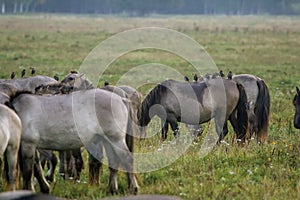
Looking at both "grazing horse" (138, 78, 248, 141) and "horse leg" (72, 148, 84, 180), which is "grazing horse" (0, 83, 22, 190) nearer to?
"horse leg" (72, 148, 84, 180)

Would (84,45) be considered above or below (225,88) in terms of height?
below

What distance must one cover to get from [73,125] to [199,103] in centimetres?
442

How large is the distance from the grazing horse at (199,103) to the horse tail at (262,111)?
36cm

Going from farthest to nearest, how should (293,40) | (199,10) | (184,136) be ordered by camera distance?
(199,10) < (293,40) < (184,136)

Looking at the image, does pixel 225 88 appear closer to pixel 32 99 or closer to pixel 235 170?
pixel 235 170

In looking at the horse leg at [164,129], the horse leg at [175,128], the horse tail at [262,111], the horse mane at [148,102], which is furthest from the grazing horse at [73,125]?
the horse tail at [262,111]

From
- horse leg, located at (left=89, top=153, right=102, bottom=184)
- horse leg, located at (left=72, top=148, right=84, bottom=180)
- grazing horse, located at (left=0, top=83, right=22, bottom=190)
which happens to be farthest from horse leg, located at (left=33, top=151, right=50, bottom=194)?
horse leg, located at (left=72, top=148, right=84, bottom=180)

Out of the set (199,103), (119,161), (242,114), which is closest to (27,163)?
(119,161)

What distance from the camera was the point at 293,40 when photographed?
4256cm

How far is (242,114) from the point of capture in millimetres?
12062

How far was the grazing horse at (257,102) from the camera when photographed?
12.3 metres

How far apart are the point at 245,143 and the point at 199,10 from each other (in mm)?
113186

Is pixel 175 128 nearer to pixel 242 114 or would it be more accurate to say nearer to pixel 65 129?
pixel 242 114

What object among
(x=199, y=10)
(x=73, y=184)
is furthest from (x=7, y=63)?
(x=199, y=10)
